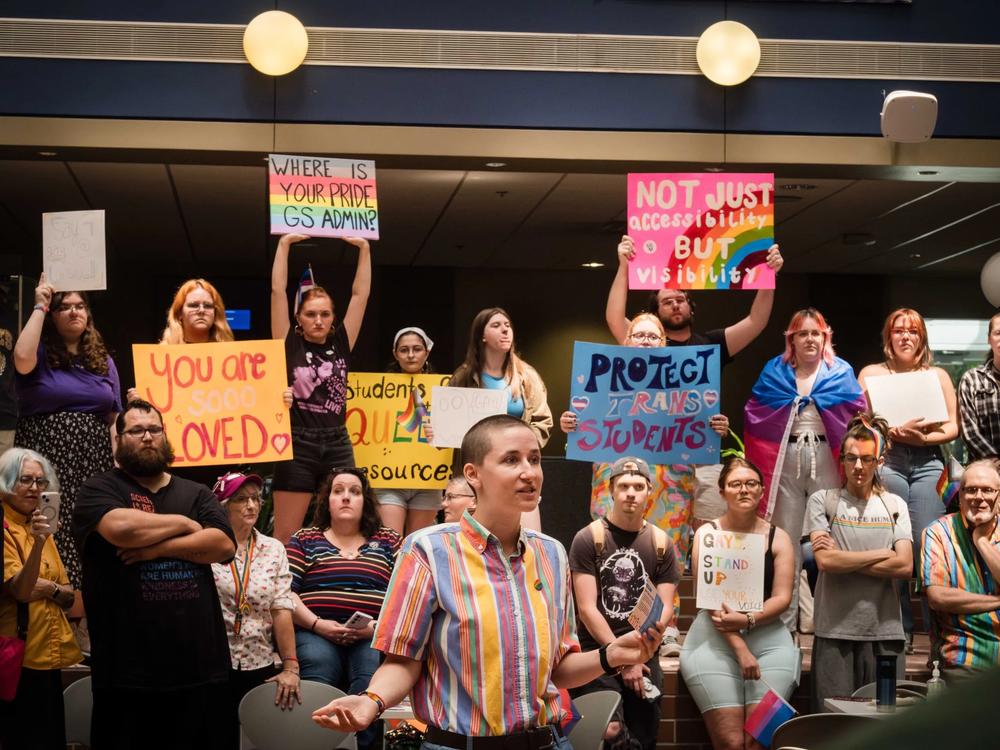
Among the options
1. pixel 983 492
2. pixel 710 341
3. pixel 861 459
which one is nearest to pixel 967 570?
pixel 983 492

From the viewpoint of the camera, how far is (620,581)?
16.4 ft

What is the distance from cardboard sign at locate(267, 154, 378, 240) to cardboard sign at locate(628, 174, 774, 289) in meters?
1.24

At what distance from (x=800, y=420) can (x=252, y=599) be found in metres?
2.49

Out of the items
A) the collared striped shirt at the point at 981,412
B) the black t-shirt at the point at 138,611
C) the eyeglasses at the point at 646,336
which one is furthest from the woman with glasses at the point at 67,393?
the collared striped shirt at the point at 981,412

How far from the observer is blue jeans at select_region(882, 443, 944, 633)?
221 inches

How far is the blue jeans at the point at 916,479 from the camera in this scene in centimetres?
561

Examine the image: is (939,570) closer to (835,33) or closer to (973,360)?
(835,33)

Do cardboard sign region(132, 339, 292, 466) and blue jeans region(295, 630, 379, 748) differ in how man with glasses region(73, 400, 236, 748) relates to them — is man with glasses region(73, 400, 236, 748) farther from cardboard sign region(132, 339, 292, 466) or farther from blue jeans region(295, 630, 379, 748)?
cardboard sign region(132, 339, 292, 466)

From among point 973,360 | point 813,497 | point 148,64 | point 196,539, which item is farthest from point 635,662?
point 973,360

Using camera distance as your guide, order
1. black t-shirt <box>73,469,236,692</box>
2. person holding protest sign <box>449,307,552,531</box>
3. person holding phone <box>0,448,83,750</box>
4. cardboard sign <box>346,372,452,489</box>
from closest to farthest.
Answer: black t-shirt <box>73,469,236,692</box> < person holding phone <box>0,448,83,750</box> < person holding protest sign <box>449,307,552,531</box> < cardboard sign <box>346,372,452,489</box>

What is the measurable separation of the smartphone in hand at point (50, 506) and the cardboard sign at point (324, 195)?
1688 millimetres

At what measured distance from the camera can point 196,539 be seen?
165 inches

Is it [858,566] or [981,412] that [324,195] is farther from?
[981,412]

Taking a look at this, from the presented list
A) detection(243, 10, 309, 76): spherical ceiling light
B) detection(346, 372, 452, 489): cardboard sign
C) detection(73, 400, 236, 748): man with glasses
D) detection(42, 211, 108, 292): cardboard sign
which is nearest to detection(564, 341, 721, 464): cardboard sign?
detection(346, 372, 452, 489): cardboard sign
